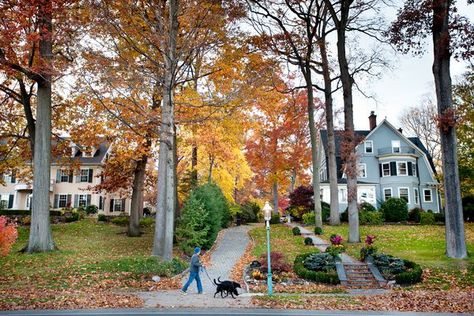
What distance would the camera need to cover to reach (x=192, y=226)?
19.4 meters

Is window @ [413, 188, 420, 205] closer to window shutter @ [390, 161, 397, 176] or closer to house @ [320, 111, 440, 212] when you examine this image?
house @ [320, 111, 440, 212]

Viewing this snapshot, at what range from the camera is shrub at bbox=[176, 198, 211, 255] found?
19219 mm

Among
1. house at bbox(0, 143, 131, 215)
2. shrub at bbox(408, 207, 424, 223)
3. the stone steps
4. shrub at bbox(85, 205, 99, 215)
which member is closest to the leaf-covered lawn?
the stone steps

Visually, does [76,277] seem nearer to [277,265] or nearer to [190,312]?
[190,312]

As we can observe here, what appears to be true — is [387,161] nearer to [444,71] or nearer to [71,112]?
[444,71]

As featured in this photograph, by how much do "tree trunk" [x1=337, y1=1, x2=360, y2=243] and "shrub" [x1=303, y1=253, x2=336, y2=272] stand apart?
634 cm

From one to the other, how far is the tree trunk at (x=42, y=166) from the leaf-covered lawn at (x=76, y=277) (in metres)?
0.86

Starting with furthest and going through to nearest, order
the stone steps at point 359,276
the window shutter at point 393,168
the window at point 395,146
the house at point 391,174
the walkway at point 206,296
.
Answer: the window at point 395,146 → the window shutter at point 393,168 → the house at point 391,174 → the stone steps at point 359,276 → the walkway at point 206,296

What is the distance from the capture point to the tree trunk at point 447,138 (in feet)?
51.9

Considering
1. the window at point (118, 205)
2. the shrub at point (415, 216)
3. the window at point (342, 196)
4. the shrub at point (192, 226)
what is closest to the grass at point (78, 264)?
the shrub at point (192, 226)

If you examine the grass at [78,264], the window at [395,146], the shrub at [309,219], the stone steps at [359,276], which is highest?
the window at [395,146]

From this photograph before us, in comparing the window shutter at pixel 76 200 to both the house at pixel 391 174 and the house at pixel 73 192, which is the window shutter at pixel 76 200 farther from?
the house at pixel 391 174

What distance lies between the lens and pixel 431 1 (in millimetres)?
16391

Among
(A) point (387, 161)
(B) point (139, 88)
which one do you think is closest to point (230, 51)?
(B) point (139, 88)
